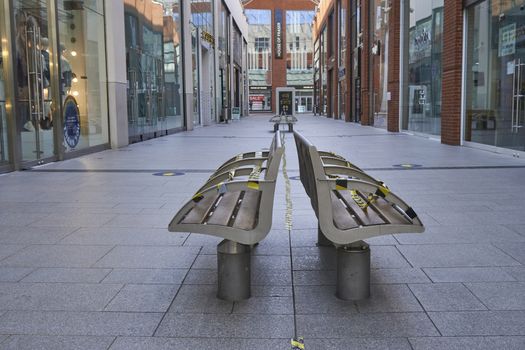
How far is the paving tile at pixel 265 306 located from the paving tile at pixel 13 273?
166cm

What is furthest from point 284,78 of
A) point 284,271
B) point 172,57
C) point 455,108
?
A: point 284,271

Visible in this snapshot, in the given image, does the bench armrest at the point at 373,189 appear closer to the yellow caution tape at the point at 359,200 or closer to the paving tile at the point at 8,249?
the yellow caution tape at the point at 359,200

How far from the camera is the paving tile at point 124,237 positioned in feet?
16.4

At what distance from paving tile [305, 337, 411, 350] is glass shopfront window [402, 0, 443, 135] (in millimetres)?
14751

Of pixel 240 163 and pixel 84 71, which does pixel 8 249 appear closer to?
pixel 240 163

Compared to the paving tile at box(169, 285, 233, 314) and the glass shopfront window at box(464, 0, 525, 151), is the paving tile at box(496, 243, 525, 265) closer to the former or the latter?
the paving tile at box(169, 285, 233, 314)

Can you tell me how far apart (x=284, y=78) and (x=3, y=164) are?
7053 cm

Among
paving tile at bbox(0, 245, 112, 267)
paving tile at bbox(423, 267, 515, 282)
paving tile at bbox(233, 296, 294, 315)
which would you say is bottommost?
paving tile at bbox(233, 296, 294, 315)

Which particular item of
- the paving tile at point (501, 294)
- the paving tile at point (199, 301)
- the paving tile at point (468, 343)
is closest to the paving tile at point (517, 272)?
the paving tile at point (501, 294)

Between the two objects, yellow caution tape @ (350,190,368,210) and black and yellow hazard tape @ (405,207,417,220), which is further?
yellow caution tape @ (350,190,368,210)

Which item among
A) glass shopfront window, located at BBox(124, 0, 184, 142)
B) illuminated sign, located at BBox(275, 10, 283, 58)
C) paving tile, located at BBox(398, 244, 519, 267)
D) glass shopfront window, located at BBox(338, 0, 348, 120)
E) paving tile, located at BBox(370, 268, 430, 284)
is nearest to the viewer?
paving tile, located at BBox(370, 268, 430, 284)

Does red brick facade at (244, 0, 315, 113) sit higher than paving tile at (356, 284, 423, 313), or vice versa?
red brick facade at (244, 0, 315, 113)

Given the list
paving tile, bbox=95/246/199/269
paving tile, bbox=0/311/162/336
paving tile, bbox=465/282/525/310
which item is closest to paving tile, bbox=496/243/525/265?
paving tile, bbox=465/282/525/310

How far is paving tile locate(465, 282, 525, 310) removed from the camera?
341cm
